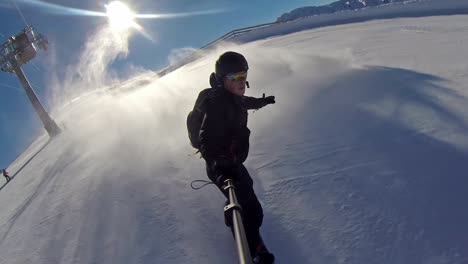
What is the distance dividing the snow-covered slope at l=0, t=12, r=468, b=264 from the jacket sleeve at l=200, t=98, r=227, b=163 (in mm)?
972

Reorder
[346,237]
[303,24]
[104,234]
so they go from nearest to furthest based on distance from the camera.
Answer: [346,237], [104,234], [303,24]

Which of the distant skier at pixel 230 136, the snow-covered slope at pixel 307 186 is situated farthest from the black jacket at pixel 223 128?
the snow-covered slope at pixel 307 186

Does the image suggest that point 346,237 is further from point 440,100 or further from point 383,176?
point 440,100

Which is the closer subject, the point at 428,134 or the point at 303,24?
the point at 428,134

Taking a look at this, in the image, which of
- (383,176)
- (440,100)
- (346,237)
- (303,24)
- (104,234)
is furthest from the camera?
(303,24)

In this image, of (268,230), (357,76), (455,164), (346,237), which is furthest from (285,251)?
(357,76)

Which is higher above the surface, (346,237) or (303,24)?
(303,24)

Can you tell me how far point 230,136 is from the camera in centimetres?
328

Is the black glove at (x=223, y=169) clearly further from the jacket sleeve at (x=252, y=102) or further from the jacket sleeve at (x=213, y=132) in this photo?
the jacket sleeve at (x=252, y=102)

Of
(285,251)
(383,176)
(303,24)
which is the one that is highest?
(303,24)

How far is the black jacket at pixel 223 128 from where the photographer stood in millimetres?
3135

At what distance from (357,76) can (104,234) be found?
18.1ft

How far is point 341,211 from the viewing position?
10.8 ft

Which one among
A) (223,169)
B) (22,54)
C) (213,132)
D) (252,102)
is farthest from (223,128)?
(22,54)
